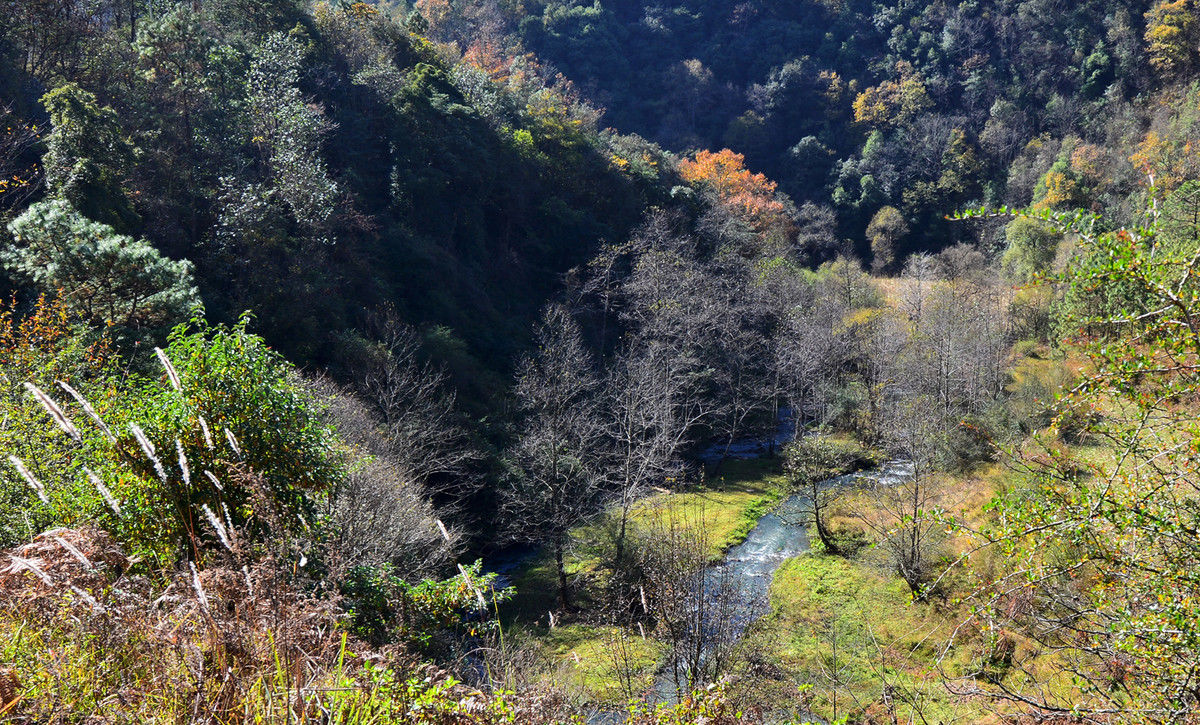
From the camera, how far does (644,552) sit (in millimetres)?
17328

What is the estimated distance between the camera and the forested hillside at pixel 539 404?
3.84 metres

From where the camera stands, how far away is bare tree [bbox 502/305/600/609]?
18891 millimetres

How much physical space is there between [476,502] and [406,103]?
18.4 metres

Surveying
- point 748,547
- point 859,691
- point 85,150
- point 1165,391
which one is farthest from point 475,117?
point 1165,391

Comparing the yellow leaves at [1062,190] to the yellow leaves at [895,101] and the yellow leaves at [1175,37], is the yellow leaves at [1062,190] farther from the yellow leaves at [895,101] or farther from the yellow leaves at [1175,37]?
the yellow leaves at [895,101]

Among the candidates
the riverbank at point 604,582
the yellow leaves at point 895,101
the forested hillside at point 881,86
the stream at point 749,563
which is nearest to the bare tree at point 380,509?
the riverbank at point 604,582

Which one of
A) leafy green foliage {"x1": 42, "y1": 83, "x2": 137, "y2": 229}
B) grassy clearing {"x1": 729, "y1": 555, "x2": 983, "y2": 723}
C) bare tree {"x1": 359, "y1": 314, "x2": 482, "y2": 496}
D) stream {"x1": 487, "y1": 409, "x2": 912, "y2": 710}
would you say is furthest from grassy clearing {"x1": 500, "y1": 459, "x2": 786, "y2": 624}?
leafy green foliage {"x1": 42, "y1": 83, "x2": 137, "y2": 229}

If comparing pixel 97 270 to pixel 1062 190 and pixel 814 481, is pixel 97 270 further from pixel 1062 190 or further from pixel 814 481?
pixel 1062 190

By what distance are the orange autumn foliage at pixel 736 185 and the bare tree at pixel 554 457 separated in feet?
79.9

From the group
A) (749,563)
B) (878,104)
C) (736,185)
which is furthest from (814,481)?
(878,104)

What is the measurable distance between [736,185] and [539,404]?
3174cm

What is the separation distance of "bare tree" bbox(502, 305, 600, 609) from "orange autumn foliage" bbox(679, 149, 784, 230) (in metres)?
24.4

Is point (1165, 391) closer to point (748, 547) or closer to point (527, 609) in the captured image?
point (527, 609)

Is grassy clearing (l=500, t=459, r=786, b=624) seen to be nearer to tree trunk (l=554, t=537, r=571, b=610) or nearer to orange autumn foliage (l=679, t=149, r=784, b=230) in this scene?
tree trunk (l=554, t=537, r=571, b=610)
